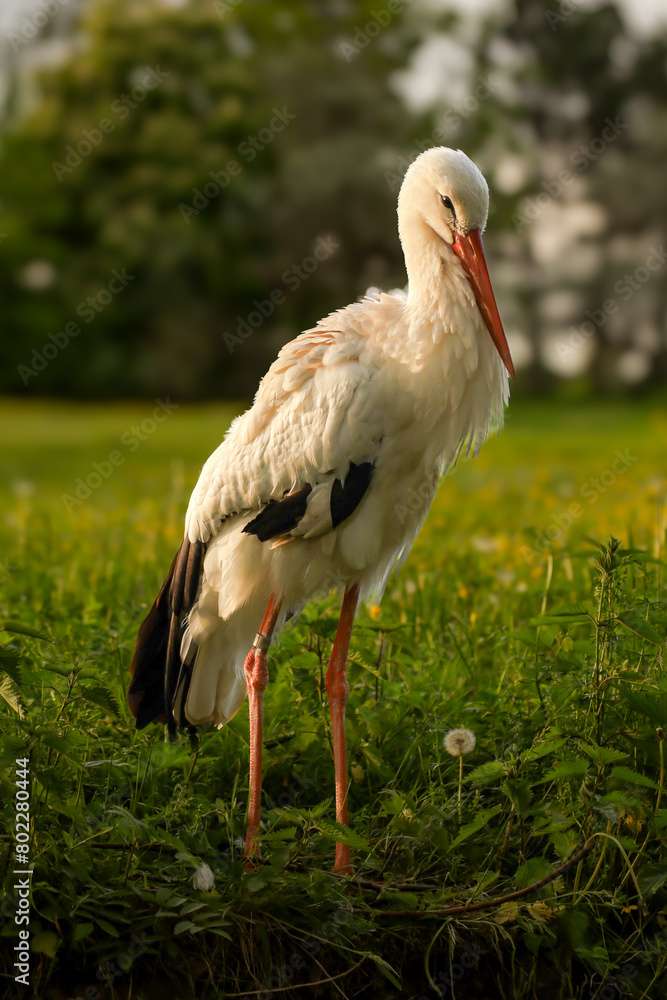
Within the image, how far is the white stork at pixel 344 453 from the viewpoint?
358 centimetres

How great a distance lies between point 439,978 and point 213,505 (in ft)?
4.65

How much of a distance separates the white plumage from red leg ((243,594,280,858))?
7 centimetres

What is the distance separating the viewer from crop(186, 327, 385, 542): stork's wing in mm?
3559

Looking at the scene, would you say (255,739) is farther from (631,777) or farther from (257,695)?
(631,777)

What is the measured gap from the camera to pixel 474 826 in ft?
10.9

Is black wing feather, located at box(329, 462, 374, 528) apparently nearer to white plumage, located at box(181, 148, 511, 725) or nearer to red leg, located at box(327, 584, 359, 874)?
white plumage, located at box(181, 148, 511, 725)

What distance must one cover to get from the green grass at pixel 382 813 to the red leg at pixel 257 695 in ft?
0.25

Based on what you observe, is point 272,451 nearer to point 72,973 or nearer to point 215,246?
point 72,973

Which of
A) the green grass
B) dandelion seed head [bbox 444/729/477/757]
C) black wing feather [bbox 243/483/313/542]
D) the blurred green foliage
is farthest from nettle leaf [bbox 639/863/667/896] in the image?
the blurred green foliage

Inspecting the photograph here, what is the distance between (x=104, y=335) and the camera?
31.5m

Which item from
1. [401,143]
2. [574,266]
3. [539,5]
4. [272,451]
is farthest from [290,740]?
[539,5]

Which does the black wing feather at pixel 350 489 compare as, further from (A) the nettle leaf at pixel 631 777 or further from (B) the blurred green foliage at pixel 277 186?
(B) the blurred green foliage at pixel 277 186

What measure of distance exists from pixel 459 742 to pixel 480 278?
1239mm

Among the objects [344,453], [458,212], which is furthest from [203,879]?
[458,212]
